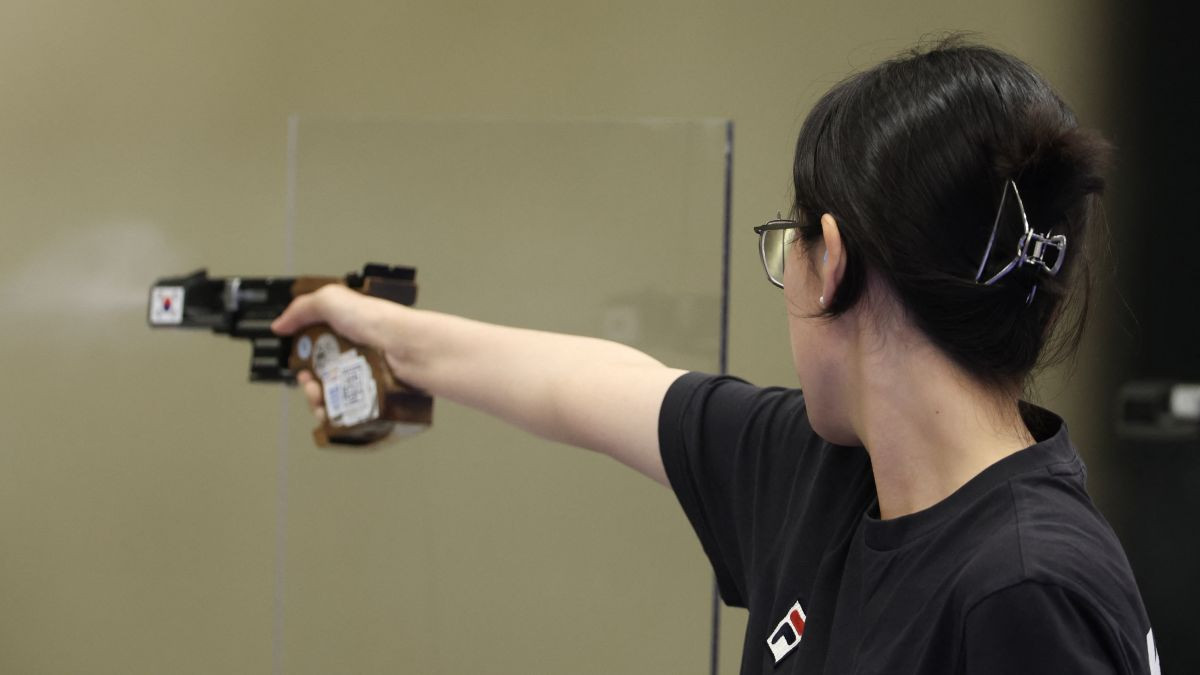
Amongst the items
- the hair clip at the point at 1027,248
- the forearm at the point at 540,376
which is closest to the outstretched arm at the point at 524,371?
the forearm at the point at 540,376

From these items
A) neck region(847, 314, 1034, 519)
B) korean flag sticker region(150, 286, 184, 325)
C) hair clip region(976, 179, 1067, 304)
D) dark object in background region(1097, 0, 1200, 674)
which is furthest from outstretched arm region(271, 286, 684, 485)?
dark object in background region(1097, 0, 1200, 674)

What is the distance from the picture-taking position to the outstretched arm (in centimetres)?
113

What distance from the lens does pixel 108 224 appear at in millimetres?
2492

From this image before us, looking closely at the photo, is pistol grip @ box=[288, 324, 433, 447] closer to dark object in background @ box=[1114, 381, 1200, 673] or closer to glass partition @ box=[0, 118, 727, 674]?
glass partition @ box=[0, 118, 727, 674]

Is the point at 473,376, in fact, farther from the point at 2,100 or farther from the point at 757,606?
the point at 2,100

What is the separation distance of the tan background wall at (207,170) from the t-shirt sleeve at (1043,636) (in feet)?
4.87

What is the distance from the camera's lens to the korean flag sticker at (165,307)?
1.66 meters

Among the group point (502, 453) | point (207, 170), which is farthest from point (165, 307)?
point (207, 170)

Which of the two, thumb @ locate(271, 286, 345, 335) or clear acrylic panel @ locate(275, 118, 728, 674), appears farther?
clear acrylic panel @ locate(275, 118, 728, 674)

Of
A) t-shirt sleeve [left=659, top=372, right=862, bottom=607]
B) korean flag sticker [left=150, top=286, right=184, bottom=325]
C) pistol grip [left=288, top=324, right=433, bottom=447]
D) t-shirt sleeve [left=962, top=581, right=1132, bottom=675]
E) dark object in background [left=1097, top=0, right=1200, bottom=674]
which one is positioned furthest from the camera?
dark object in background [left=1097, top=0, right=1200, bottom=674]

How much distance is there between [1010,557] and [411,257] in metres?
1.29

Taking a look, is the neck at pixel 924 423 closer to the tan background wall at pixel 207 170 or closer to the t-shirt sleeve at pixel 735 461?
the t-shirt sleeve at pixel 735 461

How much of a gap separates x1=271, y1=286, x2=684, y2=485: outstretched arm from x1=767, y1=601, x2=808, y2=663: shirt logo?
265 mm

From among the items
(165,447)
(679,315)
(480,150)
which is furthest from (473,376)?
(165,447)
